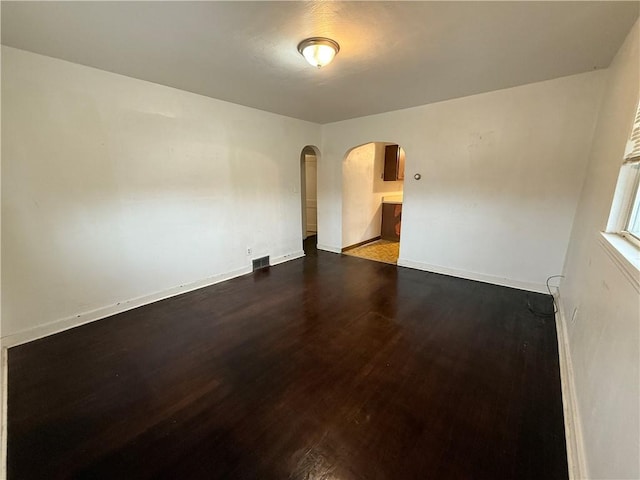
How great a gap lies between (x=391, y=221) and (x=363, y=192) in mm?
1091

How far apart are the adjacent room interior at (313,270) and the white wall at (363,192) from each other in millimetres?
1127

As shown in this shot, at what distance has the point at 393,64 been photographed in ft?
7.97

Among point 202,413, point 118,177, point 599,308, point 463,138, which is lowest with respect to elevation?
point 202,413

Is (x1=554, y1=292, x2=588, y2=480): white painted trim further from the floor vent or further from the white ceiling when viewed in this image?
the floor vent

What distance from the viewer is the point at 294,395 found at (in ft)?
5.79

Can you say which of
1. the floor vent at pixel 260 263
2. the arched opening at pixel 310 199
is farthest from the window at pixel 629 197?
the arched opening at pixel 310 199

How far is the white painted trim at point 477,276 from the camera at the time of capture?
3318 millimetres

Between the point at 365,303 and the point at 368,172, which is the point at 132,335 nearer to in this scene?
the point at 365,303

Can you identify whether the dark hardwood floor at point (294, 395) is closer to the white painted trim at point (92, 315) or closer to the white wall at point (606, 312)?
the white painted trim at point (92, 315)

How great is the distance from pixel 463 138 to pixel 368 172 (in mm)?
2323

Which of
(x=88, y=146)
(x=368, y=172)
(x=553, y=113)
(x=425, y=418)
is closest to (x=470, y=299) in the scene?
(x=425, y=418)

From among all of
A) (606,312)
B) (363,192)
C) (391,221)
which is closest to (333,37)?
(606,312)

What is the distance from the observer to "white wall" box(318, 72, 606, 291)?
290cm

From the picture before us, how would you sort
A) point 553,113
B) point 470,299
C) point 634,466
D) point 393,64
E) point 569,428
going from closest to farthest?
1. point 634,466
2. point 569,428
3. point 393,64
4. point 553,113
5. point 470,299
